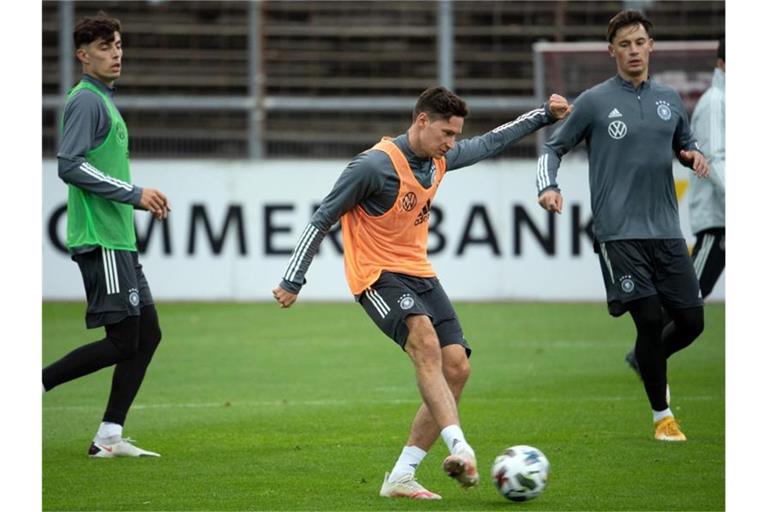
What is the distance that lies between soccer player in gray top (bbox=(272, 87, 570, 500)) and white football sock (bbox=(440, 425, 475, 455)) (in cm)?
20

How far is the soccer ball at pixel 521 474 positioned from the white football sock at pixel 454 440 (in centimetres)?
30

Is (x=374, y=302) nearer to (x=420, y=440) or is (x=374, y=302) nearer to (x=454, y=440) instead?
(x=420, y=440)

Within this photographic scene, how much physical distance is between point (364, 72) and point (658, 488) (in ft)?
55.7

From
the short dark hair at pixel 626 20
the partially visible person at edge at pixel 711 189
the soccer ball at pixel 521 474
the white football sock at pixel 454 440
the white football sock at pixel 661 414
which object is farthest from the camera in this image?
the partially visible person at edge at pixel 711 189

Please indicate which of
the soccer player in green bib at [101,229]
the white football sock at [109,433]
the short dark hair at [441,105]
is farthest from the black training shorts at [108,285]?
the short dark hair at [441,105]

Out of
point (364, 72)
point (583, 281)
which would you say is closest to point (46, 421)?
point (583, 281)

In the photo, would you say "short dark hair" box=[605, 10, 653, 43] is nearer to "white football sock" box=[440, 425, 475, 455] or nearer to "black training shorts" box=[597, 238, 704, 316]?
"black training shorts" box=[597, 238, 704, 316]

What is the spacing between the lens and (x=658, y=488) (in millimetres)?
7094

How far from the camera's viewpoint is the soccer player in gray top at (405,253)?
274 inches

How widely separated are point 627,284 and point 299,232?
38.1ft

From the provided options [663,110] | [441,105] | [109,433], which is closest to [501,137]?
[441,105]

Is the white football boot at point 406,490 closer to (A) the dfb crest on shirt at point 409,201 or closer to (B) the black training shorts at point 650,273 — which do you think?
(A) the dfb crest on shirt at point 409,201
